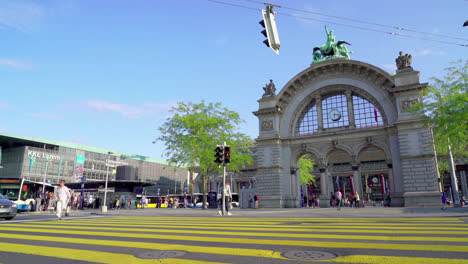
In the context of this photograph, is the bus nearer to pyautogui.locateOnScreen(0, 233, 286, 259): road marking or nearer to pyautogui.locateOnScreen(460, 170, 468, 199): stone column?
pyautogui.locateOnScreen(0, 233, 286, 259): road marking

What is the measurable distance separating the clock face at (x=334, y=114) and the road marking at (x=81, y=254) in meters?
34.4

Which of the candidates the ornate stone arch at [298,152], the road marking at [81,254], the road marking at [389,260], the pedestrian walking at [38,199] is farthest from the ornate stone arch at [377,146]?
the pedestrian walking at [38,199]

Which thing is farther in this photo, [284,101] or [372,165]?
[372,165]

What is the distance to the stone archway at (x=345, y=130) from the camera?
31109 mm

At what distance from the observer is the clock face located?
37013 mm

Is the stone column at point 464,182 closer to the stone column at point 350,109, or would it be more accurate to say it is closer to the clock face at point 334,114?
the stone column at point 350,109

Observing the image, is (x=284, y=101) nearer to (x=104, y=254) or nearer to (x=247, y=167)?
(x=104, y=254)

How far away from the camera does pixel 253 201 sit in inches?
1458

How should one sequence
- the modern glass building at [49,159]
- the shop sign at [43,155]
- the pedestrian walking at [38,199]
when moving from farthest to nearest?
the modern glass building at [49,159] → the shop sign at [43,155] → the pedestrian walking at [38,199]

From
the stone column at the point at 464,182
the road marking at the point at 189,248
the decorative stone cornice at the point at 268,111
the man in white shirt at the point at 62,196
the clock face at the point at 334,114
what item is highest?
the decorative stone cornice at the point at 268,111

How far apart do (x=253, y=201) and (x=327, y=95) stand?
15581 mm

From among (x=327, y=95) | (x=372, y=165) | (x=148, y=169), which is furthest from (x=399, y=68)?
(x=148, y=169)

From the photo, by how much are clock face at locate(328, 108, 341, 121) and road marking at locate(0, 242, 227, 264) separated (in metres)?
34.4

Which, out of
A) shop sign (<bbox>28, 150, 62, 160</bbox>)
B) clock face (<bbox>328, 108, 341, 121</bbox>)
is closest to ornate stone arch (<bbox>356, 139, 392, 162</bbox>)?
clock face (<bbox>328, 108, 341, 121</bbox>)
